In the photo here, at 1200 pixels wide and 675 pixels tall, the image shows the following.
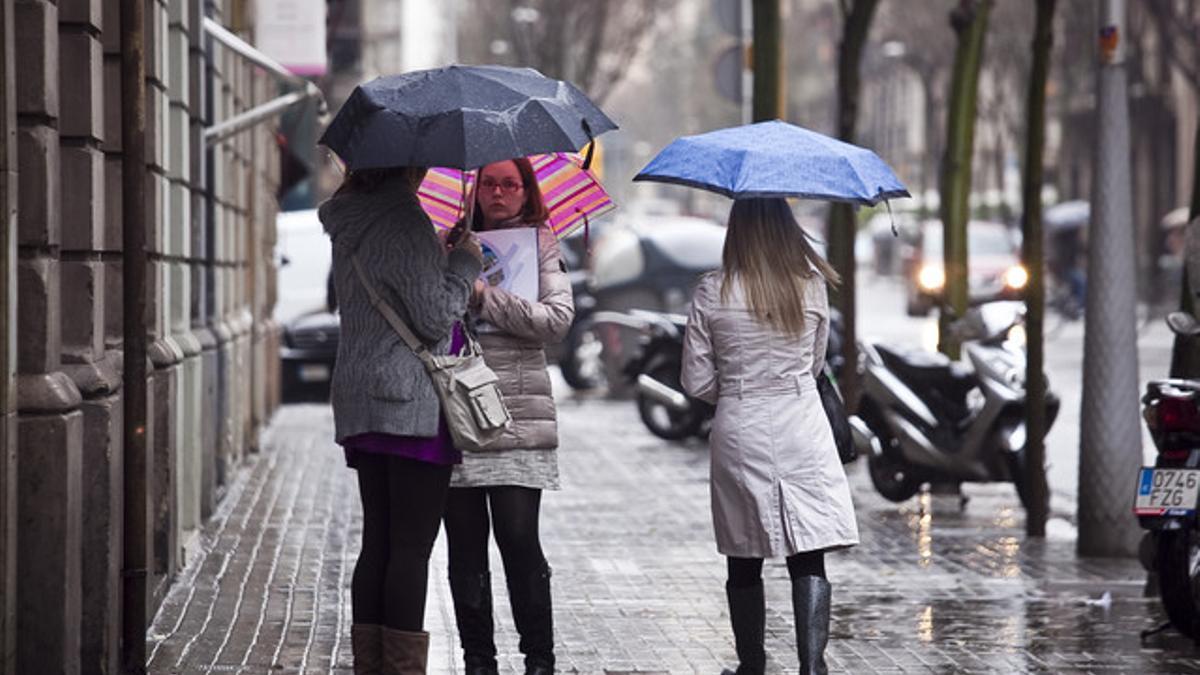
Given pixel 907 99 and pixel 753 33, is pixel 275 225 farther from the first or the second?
pixel 907 99

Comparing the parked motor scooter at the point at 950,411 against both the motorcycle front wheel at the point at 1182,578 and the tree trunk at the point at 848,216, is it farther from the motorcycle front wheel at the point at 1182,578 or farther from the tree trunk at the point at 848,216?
the motorcycle front wheel at the point at 1182,578

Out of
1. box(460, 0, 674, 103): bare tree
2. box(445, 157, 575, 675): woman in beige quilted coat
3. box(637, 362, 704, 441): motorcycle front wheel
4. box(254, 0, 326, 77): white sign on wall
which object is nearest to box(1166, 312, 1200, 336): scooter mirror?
box(445, 157, 575, 675): woman in beige quilted coat

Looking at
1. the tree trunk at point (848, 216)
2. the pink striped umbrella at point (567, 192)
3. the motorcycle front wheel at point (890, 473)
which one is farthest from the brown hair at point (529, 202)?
the tree trunk at point (848, 216)

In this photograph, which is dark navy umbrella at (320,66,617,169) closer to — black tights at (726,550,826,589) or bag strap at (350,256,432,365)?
bag strap at (350,256,432,365)

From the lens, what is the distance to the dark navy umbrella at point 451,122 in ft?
24.9

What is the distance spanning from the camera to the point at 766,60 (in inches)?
686

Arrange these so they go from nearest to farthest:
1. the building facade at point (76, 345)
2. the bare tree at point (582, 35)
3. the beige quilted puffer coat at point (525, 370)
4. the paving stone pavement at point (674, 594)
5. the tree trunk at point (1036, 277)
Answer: the building facade at point (76, 345) → the beige quilted puffer coat at point (525, 370) → the paving stone pavement at point (674, 594) → the tree trunk at point (1036, 277) → the bare tree at point (582, 35)

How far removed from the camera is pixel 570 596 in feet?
37.2

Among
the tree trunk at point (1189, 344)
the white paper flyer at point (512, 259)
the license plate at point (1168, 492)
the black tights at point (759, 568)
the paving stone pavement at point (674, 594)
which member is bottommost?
the paving stone pavement at point (674, 594)

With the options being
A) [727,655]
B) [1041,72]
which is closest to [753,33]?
[1041,72]

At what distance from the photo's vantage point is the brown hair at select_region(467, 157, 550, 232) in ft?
27.1

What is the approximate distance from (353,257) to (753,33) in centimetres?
1008

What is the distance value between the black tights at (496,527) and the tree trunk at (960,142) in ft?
31.8

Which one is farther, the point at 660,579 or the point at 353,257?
the point at 660,579
